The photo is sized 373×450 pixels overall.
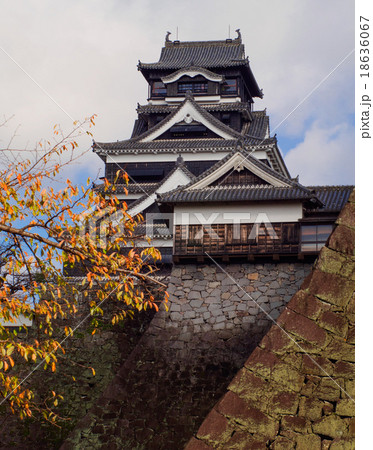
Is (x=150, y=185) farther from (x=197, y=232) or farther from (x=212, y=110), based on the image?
(x=197, y=232)

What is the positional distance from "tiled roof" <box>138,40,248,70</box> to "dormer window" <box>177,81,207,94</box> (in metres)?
1.02

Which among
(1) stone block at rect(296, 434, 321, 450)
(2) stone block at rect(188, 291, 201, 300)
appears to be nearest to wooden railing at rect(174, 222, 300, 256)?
(2) stone block at rect(188, 291, 201, 300)

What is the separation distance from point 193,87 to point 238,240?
1566 centimetres

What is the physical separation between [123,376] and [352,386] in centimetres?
1202

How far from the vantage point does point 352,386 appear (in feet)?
14.7

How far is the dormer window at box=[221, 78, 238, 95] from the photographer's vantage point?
31.1m

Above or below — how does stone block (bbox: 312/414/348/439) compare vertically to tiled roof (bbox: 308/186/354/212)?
below

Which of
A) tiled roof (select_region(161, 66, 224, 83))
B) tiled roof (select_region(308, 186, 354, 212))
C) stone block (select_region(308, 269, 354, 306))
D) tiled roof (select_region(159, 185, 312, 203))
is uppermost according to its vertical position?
tiled roof (select_region(161, 66, 224, 83))

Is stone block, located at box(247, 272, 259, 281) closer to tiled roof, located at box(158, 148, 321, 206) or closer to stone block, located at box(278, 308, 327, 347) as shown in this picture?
tiled roof, located at box(158, 148, 321, 206)

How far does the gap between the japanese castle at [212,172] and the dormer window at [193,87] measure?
0.05 m

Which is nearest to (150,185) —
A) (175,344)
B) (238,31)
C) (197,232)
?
(197,232)

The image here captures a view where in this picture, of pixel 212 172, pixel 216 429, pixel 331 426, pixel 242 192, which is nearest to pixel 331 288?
pixel 331 426

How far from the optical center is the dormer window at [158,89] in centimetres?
3145

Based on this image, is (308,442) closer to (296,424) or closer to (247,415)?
(296,424)
